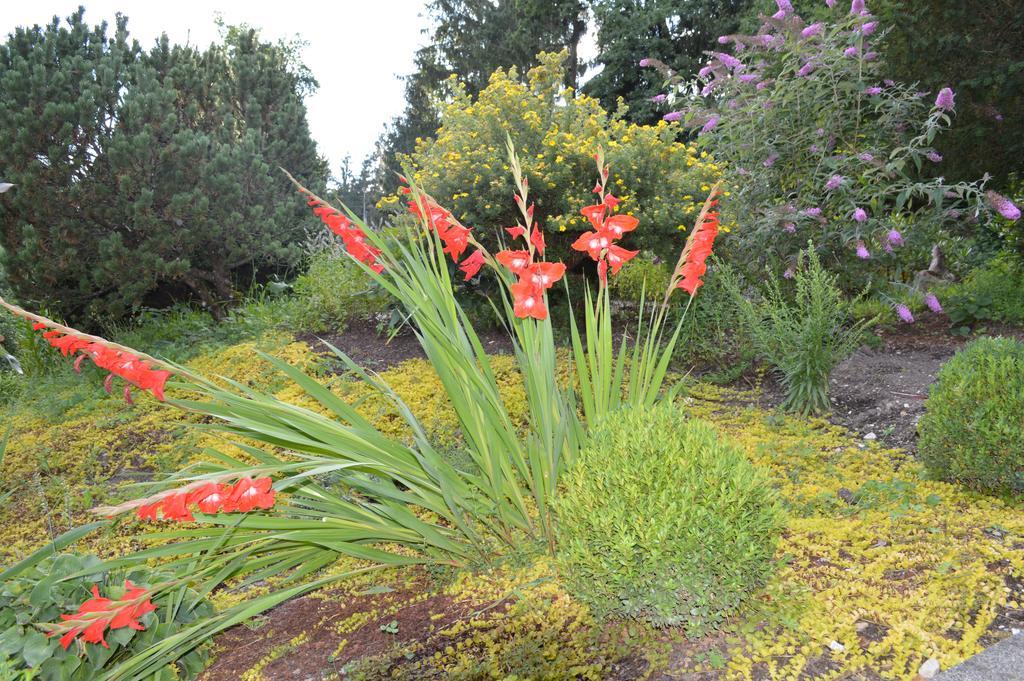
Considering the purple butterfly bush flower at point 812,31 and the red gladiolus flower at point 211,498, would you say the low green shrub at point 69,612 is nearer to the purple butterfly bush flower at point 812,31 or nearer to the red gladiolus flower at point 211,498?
the red gladiolus flower at point 211,498

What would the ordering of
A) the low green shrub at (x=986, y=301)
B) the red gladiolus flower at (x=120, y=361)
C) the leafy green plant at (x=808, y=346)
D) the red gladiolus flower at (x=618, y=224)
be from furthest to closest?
the low green shrub at (x=986, y=301), the leafy green plant at (x=808, y=346), the red gladiolus flower at (x=618, y=224), the red gladiolus flower at (x=120, y=361)

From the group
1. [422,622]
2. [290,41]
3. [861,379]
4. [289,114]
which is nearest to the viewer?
[422,622]

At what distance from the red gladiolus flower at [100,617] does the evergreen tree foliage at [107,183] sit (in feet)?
17.4

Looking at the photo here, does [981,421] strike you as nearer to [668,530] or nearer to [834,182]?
[668,530]

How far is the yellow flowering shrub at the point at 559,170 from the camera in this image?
5566mm

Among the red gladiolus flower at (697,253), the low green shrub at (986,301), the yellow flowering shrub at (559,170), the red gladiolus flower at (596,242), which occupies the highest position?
the yellow flowering shrub at (559,170)

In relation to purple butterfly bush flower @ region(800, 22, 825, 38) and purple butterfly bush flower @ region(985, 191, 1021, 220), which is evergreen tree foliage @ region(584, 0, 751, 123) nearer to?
purple butterfly bush flower @ region(800, 22, 825, 38)

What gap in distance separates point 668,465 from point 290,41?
37317 mm

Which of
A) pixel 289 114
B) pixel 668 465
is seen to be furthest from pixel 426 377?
pixel 289 114

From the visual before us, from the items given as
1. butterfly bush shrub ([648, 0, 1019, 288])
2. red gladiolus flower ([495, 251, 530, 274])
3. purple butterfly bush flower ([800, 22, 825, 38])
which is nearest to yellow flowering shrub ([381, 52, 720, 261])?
butterfly bush shrub ([648, 0, 1019, 288])

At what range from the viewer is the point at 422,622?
2.17m

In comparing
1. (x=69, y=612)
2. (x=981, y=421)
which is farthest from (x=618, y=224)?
(x=69, y=612)

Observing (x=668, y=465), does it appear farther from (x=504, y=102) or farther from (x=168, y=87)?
(x=168, y=87)

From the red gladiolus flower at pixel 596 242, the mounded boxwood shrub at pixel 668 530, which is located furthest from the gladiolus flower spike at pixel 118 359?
the red gladiolus flower at pixel 596 242
